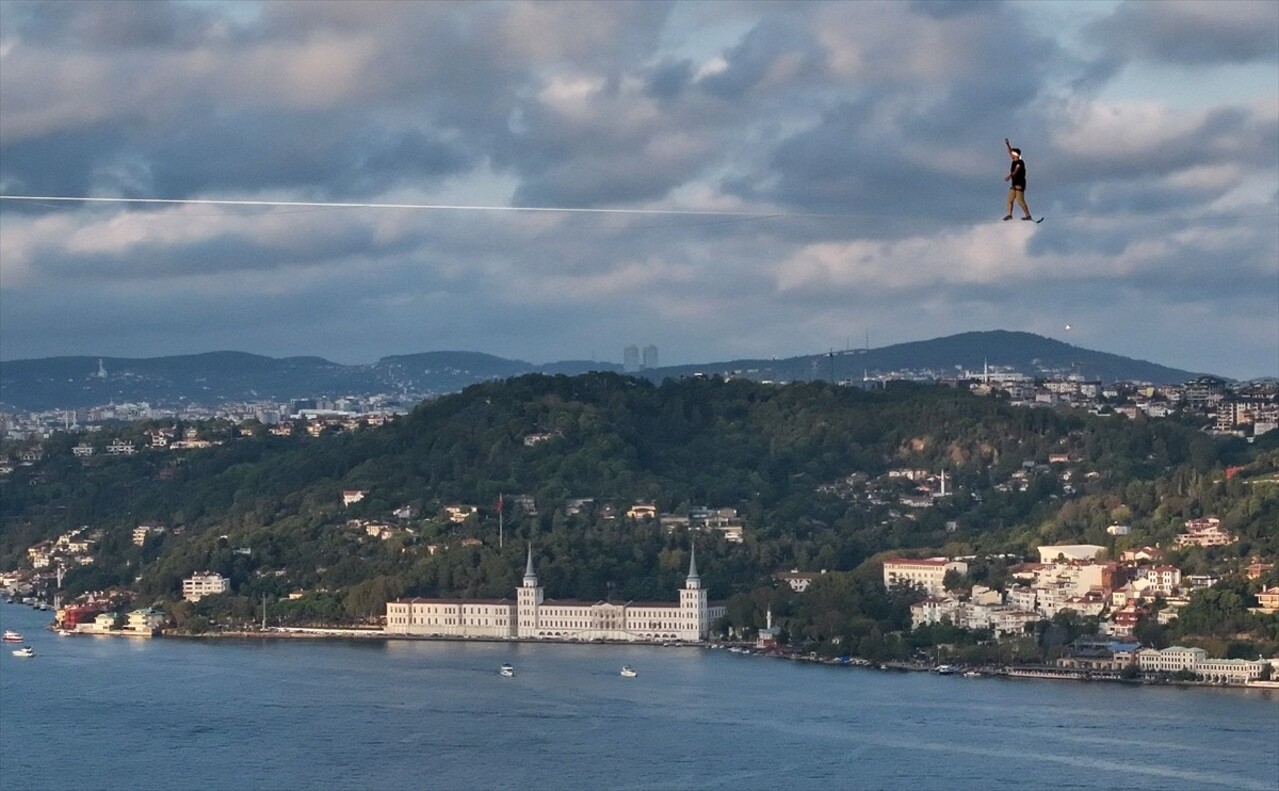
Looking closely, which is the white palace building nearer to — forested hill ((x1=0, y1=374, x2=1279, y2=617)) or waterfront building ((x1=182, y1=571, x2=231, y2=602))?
forested hill ((x1=0, y1=374, x2=1279, y2=617))

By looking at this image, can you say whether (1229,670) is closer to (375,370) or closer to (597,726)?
(597,726)

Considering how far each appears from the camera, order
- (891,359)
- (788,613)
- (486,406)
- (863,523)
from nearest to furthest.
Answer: (788,613) → (863,523) → (486,406) → (891,359)

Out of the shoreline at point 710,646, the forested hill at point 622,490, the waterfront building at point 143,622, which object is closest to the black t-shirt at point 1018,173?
the shoreline at point 710,646

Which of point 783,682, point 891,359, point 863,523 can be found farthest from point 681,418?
point 891,359

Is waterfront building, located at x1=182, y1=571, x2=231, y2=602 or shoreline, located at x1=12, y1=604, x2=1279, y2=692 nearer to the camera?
shoreline, located at x1=12, y1=604, x2=1279, y2=692

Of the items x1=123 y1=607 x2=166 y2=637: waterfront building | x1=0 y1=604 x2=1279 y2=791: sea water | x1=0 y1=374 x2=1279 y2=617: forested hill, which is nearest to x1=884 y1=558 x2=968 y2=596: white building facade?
x1=0 y1=374 x2=1279 y2=617: forested hill

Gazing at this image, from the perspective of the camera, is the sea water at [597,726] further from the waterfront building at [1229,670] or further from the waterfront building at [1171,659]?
the waterfront building at [1171,659]

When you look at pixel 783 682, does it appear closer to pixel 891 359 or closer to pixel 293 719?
pixel 293 719
